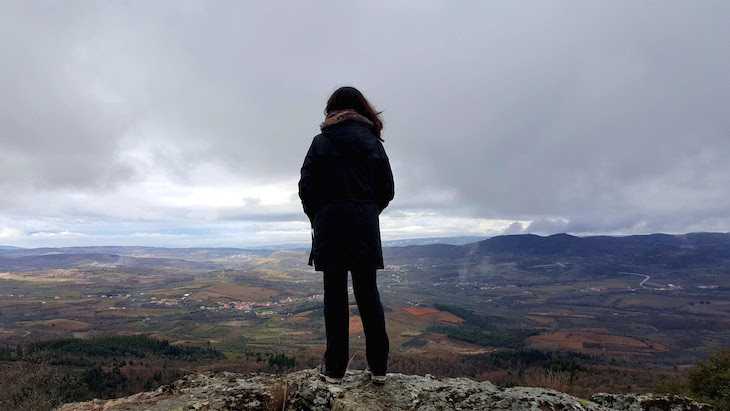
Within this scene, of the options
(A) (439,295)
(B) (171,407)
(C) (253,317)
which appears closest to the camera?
(B) (171,407)

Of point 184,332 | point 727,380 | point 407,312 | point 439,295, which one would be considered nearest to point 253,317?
point 184,332

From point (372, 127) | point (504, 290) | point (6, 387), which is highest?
point (372, 127)

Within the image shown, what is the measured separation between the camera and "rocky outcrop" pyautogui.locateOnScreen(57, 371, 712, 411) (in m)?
3.26

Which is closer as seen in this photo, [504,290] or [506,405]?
[506,405]

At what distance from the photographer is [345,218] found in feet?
11.7

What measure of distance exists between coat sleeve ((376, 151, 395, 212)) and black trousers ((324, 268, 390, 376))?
0.79 metres

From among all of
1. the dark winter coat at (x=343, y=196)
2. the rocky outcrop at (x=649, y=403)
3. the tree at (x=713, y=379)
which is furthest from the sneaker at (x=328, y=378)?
the tree at (x=713, y=379)

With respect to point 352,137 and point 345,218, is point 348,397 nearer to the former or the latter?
point 345,218

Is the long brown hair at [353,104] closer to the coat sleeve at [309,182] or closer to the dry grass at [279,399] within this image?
the coat sleeve at [309,182]

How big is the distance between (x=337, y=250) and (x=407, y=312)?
106517 mm

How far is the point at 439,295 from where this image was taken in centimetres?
15262

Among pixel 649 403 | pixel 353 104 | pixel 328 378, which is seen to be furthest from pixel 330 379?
pixel 649 403

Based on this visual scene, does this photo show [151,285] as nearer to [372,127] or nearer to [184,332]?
[184,332]

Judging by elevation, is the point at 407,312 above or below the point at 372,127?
below
